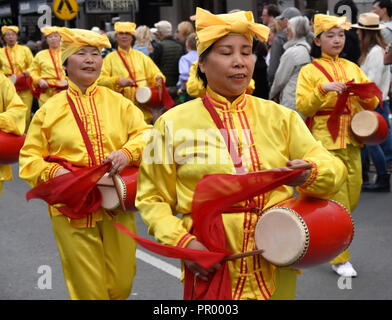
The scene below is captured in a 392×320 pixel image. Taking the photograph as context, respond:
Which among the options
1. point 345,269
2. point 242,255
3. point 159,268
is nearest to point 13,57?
point 159,268

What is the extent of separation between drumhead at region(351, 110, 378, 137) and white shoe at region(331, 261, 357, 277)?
3.28ft

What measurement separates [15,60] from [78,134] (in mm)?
10508

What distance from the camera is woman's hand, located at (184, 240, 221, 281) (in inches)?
124

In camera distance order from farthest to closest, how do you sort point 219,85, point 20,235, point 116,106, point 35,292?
point 20,235
point 35,292
point 116,106
point 219,85

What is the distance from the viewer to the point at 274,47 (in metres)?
10.2

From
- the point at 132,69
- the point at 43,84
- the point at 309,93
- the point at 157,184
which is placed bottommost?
the point at 43,84

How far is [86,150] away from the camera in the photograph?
15.2 feet

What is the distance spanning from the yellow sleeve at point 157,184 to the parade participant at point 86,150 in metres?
1.09

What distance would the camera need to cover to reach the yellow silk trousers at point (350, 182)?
19.8ft

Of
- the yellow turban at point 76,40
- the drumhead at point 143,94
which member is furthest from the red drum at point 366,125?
the drumhead at point 143,94

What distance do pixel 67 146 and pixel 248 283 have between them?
172 centimetres

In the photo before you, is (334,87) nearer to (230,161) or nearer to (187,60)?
(230,161)

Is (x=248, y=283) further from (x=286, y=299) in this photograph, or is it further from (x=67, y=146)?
(x=67, y=146)
